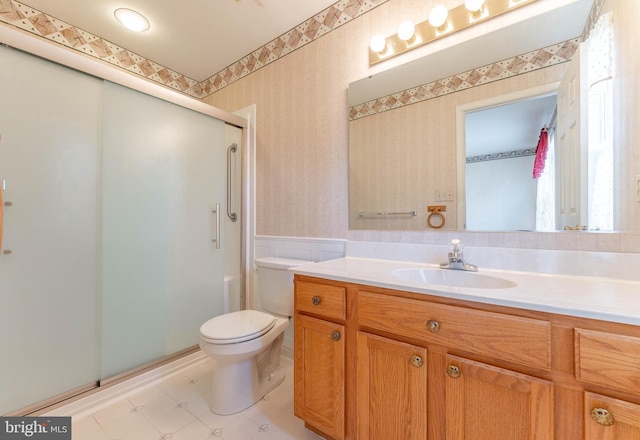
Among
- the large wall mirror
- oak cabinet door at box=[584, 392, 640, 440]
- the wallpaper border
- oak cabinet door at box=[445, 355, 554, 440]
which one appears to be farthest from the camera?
the wallpaper border

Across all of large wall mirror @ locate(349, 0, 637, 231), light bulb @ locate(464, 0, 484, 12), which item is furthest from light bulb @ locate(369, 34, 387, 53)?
light bulb @ locate(464, 0, 484, 12)

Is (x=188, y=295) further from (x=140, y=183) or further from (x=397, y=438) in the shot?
(x=397, y=438)

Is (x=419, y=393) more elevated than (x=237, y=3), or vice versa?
(x=237, y=3)

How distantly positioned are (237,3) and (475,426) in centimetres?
243

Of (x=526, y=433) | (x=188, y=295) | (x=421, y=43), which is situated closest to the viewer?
(x=526, y=433)

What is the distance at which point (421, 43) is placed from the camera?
146cm

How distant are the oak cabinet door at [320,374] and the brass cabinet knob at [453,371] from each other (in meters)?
0.40

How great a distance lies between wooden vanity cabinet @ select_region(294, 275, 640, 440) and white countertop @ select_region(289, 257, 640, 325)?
A: 0.03 m

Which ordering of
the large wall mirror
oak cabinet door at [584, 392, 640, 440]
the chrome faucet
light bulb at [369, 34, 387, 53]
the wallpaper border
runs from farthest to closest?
the wallpaper border < light bulb at [369, 34, 387, 53] < the chrome faucet < the large wall mirror < oak cabinet door at [584, 392, 640, 440]

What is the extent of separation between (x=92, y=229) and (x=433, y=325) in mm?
1807

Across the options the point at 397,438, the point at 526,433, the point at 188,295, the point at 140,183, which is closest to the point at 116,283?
the point at 188,295

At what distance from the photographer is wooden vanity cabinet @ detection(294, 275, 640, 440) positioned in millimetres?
664

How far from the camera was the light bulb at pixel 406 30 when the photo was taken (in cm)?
145

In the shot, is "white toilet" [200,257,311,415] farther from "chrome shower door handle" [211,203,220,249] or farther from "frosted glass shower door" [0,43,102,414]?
"frosted glass shower door" [0,43,102,414]
